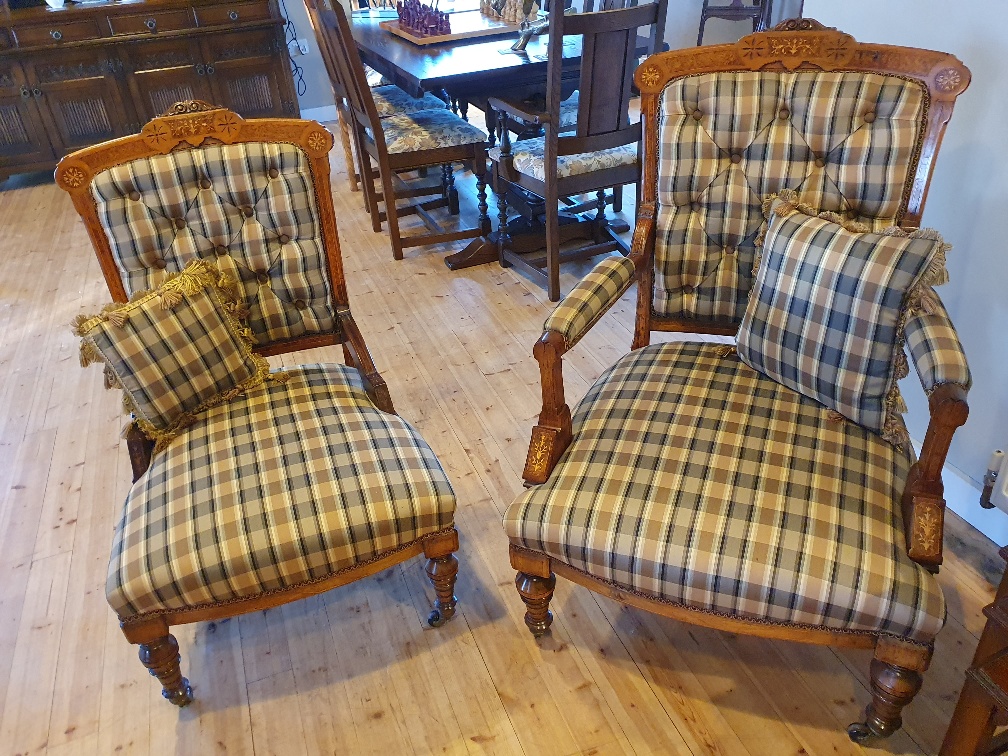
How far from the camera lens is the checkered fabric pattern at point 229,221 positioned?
1485mm

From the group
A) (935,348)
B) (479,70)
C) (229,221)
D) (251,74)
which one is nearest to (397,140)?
(479,70)

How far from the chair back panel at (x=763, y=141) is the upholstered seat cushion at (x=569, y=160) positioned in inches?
40.1

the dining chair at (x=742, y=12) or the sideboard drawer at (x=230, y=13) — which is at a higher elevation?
the sideboard drawer at (x=230, y=13)

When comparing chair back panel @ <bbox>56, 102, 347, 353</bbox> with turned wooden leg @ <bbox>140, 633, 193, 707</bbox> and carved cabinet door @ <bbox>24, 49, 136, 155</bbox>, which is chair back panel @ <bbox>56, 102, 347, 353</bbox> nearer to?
turned wooden leg @ <bbox>140, 633, 193, 707</bbox>

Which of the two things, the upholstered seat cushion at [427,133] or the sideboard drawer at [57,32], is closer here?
the upholstered seat cushion at [427,133]

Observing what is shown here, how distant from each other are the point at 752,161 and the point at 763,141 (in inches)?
1.7

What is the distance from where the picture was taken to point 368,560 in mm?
1371

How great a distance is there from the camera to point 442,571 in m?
1.49

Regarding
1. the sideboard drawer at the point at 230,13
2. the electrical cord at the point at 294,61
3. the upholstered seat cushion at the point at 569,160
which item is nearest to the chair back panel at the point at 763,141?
the upholstered seat cushion at the point at 569,160

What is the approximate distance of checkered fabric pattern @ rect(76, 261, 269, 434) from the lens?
1397mm

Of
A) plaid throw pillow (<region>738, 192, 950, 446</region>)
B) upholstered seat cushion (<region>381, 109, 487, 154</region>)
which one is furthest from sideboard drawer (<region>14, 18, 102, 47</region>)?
plaid throw pillow (<region>738, 192, 950, 446</region>)

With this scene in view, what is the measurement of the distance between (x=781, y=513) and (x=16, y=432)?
225cm

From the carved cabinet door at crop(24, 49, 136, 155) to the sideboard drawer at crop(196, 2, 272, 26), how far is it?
551mm

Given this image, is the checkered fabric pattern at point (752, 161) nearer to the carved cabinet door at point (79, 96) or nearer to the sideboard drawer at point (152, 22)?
the sideboard drawer at point (152, 22)
